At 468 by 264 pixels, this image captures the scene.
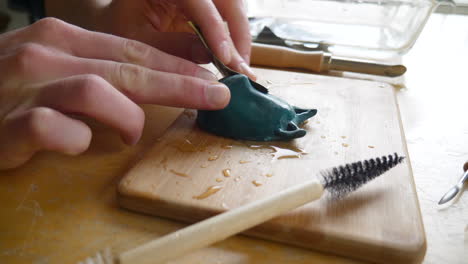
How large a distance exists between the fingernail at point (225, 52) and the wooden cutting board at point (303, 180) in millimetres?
145

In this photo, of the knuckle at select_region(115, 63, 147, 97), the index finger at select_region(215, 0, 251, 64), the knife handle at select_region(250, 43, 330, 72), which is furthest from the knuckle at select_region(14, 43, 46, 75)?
the knife handle at select_region(250, 43, 330, 72)

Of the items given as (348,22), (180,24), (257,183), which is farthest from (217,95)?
(348,22)

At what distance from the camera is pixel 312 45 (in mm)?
1216

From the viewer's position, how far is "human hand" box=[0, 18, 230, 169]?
0.54m

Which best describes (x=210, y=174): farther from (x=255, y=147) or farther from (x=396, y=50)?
(x=396, y=50)

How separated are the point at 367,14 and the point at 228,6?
2.29 ft

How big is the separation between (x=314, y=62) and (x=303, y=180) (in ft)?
1.91

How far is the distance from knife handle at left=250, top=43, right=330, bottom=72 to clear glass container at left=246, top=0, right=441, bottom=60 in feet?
0.50

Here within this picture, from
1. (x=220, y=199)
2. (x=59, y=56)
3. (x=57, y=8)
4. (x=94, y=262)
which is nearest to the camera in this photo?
(x=94, y=262)

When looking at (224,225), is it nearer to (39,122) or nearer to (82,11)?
(39,122)

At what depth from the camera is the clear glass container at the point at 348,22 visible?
4.11ft

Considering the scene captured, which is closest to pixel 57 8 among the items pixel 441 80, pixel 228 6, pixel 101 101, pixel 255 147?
pixel 228 6

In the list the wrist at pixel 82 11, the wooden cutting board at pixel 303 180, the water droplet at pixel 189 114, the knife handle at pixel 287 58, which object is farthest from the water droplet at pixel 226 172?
the wrist at pixel 82 11

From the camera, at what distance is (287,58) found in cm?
111
